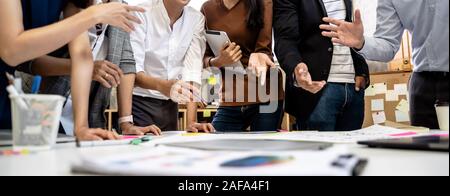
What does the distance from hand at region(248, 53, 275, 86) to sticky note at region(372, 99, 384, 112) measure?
178 centimetres

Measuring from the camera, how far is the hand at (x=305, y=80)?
1311 millimetres

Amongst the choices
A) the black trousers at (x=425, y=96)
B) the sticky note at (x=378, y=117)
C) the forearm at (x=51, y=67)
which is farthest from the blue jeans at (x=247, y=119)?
the sticky note at (x=378, y=117)

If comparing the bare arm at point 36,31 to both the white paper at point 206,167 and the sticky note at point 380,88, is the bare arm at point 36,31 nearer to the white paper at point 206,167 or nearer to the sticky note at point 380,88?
the white paper at point 206,167

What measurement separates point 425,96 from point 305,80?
1.27 feet

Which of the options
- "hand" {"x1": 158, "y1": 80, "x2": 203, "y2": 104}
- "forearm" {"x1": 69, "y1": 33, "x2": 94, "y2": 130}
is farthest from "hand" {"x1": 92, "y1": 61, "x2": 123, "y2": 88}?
"hand" {"x1": 158, "y1": 80, "x2": 203, "y2": 104}

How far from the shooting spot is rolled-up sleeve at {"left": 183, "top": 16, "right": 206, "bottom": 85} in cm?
156

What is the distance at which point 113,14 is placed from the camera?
779 mm

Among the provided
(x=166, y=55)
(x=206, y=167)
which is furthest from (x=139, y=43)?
(x=206, y=167)

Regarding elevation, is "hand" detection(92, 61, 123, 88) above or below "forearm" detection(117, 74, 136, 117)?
above

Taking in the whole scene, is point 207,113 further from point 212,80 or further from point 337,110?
point 337,110

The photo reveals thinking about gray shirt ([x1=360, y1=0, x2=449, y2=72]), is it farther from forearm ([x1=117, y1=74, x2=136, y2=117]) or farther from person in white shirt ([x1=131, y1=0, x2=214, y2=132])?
forearm ([x1=117, y1=74, x2=136, y2=117])
